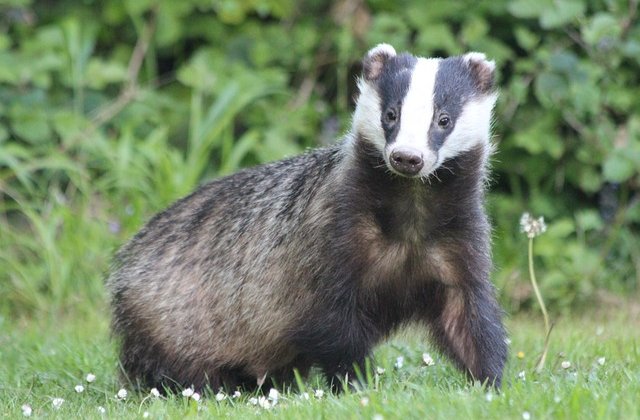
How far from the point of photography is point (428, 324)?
443 cm

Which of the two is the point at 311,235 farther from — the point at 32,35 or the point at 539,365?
the point at 32,35

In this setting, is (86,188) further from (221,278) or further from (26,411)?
(26,411)

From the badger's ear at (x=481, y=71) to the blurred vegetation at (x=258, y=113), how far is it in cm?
245

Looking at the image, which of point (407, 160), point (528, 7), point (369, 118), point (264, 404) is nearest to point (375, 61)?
point (369, 118)

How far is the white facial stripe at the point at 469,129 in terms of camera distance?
13.8 ft

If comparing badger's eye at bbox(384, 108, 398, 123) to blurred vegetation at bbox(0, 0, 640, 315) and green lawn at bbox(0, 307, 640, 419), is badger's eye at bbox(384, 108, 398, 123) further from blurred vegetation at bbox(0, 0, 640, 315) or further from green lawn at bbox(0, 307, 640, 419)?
blurred vegetation at bbox(0, 0, 640, 315)

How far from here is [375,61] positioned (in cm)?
443

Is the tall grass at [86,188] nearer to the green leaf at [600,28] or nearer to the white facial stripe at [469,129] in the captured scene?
the green leaf at [600,28]

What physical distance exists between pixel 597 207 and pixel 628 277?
56 centimetres

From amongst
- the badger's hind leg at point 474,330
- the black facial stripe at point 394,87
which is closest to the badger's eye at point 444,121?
the black facial stripe at point 394,87

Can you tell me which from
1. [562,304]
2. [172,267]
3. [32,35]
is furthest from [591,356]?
[32,35]

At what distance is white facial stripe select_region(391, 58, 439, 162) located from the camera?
13.1 feet

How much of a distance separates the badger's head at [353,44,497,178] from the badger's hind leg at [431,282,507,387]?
497 millimetres

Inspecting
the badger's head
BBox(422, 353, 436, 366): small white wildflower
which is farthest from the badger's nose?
BBox(422, 353, 436, 366): small white wildflower
